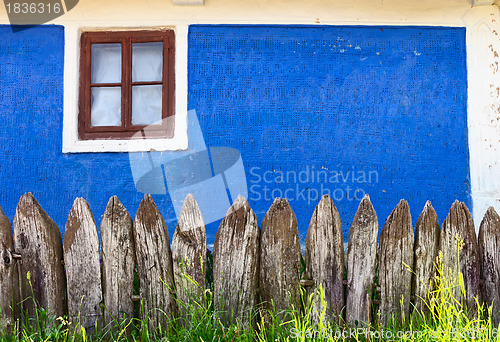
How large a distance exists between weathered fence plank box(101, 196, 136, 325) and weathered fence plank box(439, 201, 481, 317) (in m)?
1.58

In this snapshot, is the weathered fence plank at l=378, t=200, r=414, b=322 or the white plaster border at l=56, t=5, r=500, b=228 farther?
the white plaster border at l=56, t=5, r=500, b=228

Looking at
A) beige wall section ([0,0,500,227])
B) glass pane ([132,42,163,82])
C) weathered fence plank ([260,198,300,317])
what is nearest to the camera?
weathered fence plank ([260,198,300,317])

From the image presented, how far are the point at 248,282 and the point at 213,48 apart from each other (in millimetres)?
3007

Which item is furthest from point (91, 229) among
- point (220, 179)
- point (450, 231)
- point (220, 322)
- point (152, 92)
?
point (152, 92)

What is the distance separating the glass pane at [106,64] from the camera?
517 cm

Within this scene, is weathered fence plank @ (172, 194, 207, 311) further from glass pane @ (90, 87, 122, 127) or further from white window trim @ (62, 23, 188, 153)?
glass pane @ (90, 87, 122, 127)

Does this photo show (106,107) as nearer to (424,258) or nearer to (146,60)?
(146,60)

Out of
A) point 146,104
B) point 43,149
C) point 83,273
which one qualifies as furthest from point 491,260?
point 43,149

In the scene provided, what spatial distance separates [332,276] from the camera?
2.65 metres

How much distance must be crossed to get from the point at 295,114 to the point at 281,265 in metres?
2.60

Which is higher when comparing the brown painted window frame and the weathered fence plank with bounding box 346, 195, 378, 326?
the brown painted window frame

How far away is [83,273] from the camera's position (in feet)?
8.73

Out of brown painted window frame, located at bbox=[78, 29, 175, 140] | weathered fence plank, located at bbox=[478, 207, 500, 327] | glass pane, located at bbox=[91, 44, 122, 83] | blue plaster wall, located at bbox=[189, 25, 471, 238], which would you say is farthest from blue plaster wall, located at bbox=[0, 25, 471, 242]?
weathered fence plank, located at bbox=[478, 207, 500, 327]

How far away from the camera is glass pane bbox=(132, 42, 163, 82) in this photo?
5.16 metres
